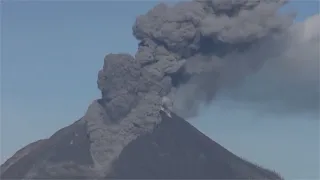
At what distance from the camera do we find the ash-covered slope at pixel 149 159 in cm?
4234

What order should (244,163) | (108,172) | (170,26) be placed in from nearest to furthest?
(170,26) → (108,172) → (244,163)

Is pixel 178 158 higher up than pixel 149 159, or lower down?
higher up

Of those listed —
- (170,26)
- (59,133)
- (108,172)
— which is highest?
(170,26)

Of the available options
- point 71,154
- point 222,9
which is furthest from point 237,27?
point 71,154

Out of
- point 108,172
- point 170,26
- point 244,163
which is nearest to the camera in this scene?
point 170,26

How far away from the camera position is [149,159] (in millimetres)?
44594

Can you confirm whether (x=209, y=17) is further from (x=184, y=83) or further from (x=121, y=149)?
(x=121, y=149)

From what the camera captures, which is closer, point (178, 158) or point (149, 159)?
point (149, 159)

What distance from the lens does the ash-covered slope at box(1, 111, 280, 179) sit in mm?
42344

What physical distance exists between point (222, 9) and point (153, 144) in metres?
8.79

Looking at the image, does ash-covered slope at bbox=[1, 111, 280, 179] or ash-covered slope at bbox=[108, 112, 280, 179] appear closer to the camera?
ash-covered slope at bbox=[1, 111, 280, 179]

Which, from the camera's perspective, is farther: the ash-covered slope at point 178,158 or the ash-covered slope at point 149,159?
the ash-covered slope at point 178,158

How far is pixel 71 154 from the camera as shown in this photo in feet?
144

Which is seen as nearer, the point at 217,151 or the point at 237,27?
the point at 237,27
